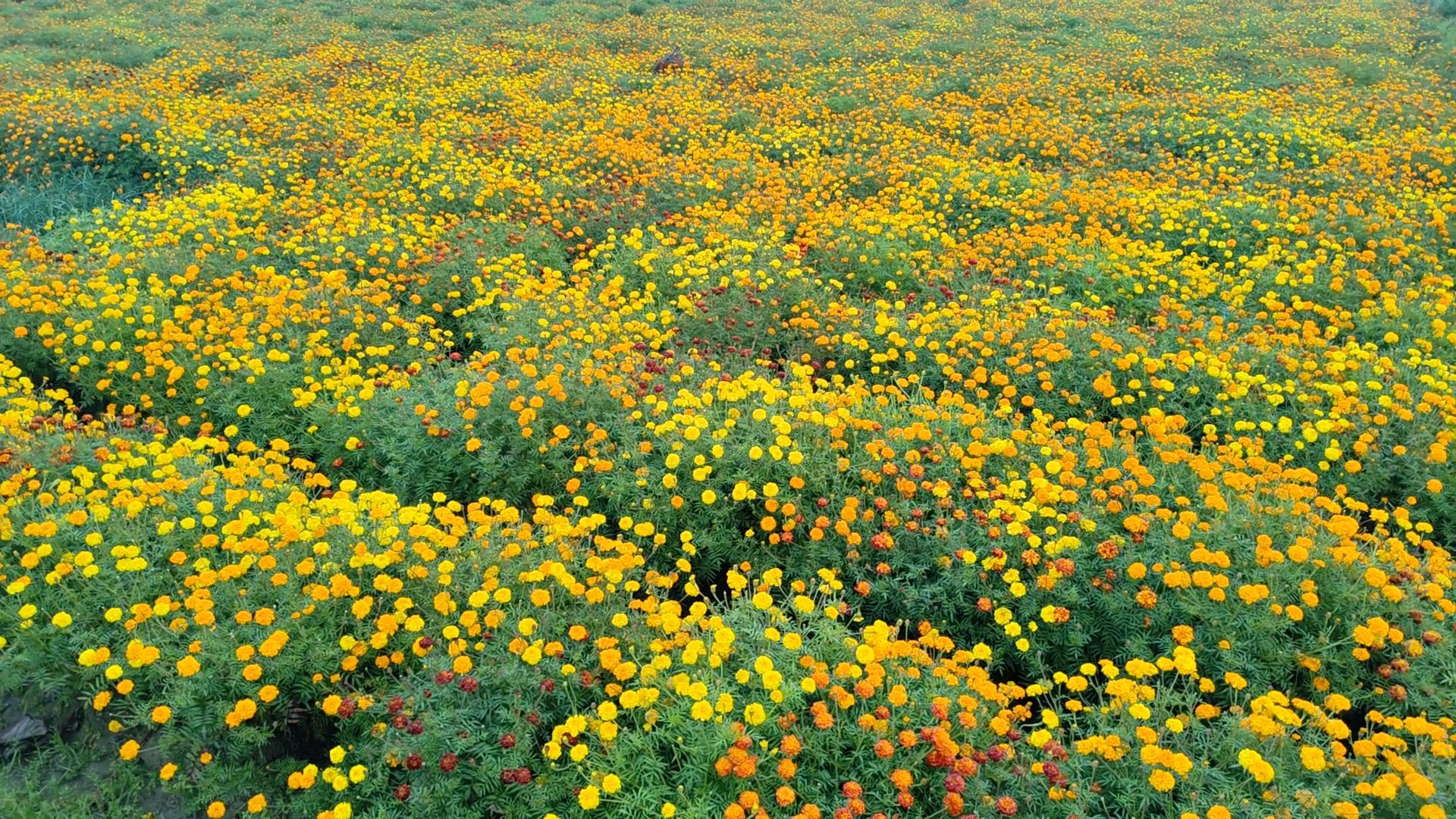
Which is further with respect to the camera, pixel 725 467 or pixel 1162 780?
pixel 725 467

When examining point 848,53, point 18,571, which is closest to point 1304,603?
point 18,571

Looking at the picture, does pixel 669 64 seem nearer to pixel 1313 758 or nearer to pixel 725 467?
pixel 725 467

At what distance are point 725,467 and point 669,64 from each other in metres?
11.3

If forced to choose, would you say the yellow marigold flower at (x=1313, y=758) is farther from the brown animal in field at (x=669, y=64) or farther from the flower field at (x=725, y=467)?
the brown animal in field at (x=669, y=64)

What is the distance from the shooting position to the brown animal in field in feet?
45.5

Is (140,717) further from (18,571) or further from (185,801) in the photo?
(18,571)

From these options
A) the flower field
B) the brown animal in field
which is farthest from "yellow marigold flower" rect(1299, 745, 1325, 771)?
the brown animal in field

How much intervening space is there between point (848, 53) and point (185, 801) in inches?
579

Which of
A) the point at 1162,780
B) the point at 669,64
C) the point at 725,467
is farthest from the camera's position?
the point at 669,64

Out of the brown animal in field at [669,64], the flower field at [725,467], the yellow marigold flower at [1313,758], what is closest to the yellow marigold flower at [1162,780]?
the flower field at [725,467]

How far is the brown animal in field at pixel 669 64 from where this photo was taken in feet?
45.5

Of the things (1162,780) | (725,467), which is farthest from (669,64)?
(1162,780)

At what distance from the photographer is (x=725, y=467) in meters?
4.65

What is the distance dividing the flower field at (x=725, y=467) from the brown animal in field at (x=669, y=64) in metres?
3.91
